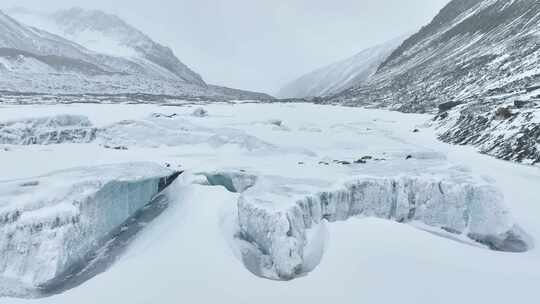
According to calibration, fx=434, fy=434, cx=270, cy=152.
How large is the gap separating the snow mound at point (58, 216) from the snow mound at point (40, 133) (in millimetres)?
8584

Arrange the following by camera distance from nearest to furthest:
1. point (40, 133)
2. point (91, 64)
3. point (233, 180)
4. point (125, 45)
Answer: point (233, 180) < point (40, 133) < point (91, 64) < point (125, 45)

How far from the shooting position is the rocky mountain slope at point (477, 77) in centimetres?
2169

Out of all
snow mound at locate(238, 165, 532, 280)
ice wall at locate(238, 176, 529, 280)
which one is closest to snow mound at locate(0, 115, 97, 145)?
snow mound at locate(238, 165, 532, 280)

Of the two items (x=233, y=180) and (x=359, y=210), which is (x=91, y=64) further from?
Answer: (x=359, y=210)

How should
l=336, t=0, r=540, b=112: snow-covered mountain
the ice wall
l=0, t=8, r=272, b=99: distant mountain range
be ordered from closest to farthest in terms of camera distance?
the ice wall < l=336, t=0, r=540, b=112: snow-covered mountain < l=0, t=8, r=272, b=99: distant mountain range

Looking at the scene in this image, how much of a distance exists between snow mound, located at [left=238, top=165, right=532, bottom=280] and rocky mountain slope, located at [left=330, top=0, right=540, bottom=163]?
8326mm

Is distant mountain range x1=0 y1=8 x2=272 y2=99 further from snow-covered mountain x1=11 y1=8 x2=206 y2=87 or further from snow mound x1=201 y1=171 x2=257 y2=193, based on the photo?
snow mound x1=201 y1=171 x2=257 y2=193

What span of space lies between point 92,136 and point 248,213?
1350 cm

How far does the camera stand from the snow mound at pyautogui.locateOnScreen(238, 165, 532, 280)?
9.62 m

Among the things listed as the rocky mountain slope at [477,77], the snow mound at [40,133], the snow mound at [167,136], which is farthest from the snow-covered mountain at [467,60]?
the snow mound at [40,133]

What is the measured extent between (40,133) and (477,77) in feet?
182

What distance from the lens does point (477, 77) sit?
58844mm

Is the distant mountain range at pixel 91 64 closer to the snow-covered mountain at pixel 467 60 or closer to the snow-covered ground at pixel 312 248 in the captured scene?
the snow-covered mountain at pixel 467 60

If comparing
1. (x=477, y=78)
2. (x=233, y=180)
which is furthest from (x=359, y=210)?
(x=477, y=78)
